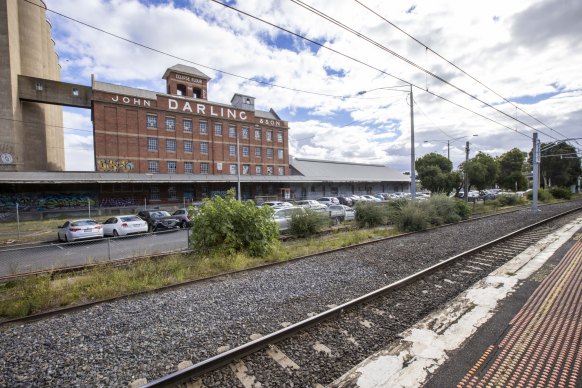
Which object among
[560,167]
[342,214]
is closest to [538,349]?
[342,214]

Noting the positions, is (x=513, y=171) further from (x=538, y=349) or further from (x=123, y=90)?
(x=123, y=90)

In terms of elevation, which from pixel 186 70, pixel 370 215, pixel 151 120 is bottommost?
pixel 370 215

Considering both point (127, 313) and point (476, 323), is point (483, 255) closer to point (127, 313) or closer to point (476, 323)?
point (476, 323)

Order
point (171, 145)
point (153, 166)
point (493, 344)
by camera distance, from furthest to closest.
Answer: point (171, 145), point (153, 166), point (493, 344)

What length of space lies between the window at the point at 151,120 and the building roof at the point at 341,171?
25507 mm

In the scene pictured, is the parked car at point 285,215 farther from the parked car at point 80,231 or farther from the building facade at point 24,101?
the building facade at point 24,101

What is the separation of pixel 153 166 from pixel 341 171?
1421 inches

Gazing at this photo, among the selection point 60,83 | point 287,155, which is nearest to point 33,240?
point 60,83

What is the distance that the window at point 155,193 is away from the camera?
3928 centimetres

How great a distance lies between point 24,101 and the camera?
4084 centimetres

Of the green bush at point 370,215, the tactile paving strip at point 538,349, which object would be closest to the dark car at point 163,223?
the green bush at point 370,215

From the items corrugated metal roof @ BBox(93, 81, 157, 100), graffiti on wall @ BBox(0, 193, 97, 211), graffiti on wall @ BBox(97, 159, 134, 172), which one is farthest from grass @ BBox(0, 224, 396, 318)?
corrugated metal roof @ BBox(93, 81, 157, 100)

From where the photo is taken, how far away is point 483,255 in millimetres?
9836

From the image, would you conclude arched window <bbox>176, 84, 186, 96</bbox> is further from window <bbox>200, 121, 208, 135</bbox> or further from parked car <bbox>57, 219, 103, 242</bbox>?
parked car <bbox>57, 219, 103, 242</bbox>
